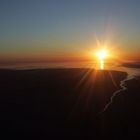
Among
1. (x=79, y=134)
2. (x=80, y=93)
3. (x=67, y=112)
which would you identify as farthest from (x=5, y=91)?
(x=79, y=134)

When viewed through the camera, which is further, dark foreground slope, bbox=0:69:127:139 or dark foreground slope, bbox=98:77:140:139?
dark foreground slope, bbox=0:69:127:139

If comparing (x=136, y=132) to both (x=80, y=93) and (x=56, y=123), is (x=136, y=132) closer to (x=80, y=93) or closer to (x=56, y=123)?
(x=56, y=123)

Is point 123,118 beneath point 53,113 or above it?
beneath

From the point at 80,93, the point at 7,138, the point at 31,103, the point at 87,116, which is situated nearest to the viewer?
the point at 7,138

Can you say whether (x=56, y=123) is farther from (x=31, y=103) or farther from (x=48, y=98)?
(x=48, y=98)

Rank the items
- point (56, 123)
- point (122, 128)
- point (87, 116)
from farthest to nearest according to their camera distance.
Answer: point (87, 116) < point (56, 123) < point (122, 128)

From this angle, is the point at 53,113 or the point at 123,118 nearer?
the point at 123,118

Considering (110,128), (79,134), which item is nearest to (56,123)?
(79,134)

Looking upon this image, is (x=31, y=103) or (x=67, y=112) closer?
(x=67, y=112)

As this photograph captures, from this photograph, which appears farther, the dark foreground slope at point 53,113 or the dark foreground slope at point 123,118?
the dark foreground slope at point 53,113
